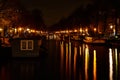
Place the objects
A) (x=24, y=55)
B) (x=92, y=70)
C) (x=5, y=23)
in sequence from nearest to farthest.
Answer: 1. (x=92, y=70)
2. (x=24, y=55)
3. (x=5, y=23)

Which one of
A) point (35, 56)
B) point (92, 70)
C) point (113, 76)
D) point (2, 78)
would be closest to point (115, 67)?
point (92, 70)

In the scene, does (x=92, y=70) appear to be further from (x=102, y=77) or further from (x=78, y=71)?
(x=102, y=77)

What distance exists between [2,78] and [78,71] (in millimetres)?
5739

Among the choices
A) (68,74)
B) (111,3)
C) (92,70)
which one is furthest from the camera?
(111,3)

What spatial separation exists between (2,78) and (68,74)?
445cm

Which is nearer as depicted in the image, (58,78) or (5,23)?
(58,78)

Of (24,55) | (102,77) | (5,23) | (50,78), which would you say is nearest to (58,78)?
(50,78)

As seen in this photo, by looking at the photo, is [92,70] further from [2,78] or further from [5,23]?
[5,23]

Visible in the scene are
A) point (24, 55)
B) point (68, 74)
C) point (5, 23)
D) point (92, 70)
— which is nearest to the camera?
point (68, 74)

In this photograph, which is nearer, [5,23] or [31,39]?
[31,39]

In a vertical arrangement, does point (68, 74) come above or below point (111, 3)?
below

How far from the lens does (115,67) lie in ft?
81.0

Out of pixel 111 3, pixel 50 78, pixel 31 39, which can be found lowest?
pixel 50 78

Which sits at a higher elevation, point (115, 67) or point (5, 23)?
point (5, 23)
